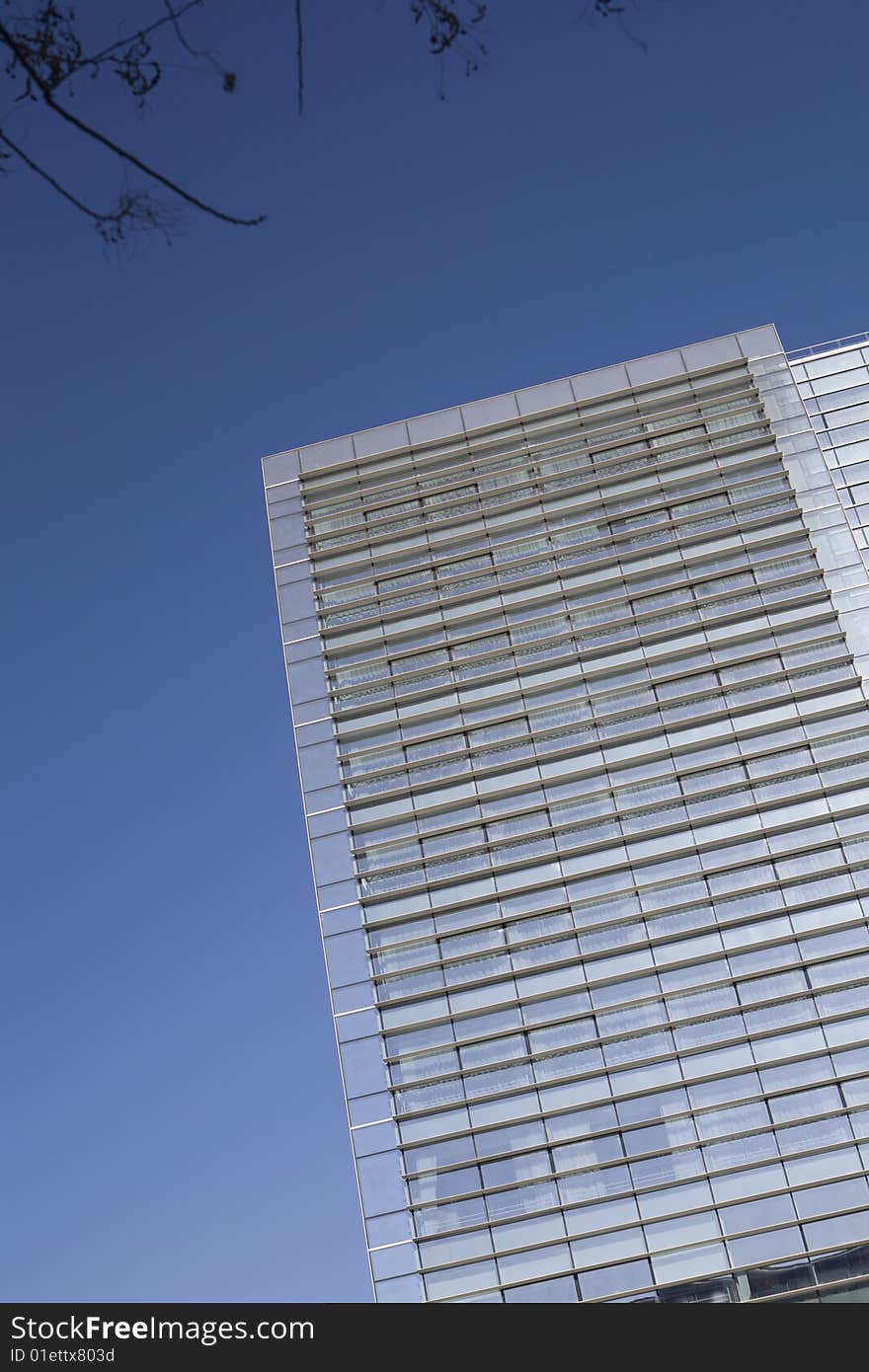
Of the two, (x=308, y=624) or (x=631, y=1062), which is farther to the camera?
(x=308, y=624)

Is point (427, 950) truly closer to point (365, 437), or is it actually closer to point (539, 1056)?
point (539, 1056)

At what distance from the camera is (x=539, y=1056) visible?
2959 centimetres

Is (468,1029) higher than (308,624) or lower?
lower

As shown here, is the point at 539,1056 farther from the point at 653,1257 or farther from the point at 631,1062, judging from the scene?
the point at 653,1257

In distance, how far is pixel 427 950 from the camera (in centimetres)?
3153

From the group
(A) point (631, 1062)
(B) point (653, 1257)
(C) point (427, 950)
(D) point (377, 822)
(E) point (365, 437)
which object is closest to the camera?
(B) point (653, 1257)

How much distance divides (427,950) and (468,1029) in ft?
6.97

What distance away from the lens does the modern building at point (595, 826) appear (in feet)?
91.6

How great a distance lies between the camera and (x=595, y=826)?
32.2 meters

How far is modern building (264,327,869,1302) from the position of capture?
27.9 meters
